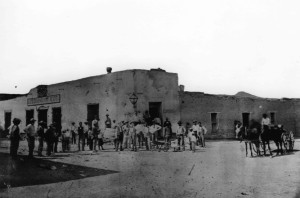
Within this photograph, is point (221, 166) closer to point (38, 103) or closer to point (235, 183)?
point (235, 183)

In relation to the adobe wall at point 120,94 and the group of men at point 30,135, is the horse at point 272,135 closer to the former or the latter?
the group of men at point 30,135

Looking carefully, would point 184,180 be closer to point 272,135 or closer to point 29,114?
point 272,135

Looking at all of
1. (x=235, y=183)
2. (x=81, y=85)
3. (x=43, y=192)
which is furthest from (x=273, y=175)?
(x=81, y=85)

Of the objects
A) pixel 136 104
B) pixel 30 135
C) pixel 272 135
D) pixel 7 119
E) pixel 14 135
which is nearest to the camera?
pixel 14 135

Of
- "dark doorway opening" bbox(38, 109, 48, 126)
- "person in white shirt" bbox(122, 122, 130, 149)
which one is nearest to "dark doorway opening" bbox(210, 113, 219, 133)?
"person in white shirt" bbox(122, 122, 130, 149)

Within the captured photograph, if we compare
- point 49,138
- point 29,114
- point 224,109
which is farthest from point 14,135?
point 224,109

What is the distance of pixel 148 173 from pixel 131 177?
78cm

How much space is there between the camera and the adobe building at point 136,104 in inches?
786

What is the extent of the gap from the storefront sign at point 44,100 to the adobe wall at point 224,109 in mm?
9482

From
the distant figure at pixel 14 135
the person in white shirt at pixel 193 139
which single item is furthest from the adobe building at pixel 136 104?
the distant figure at pixel 14 135

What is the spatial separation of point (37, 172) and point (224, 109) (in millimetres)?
18405

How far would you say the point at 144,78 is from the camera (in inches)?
794

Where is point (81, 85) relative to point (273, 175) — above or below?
above

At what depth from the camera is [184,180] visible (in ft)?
26.5
